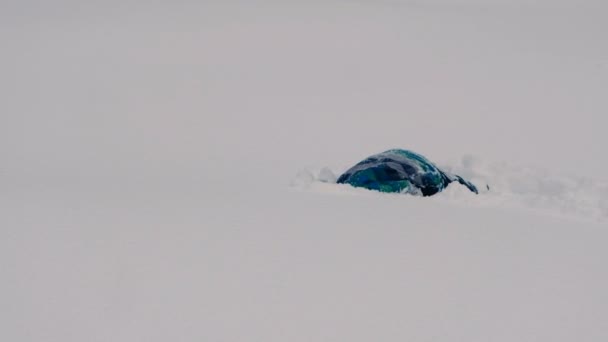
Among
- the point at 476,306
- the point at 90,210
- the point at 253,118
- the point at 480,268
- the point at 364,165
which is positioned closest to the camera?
the point at 476,306

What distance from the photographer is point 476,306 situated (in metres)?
2.81

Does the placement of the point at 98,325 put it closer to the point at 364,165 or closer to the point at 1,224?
the point at 1,224

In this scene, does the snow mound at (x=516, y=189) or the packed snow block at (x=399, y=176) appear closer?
the snow mound at (x=516, y=189)

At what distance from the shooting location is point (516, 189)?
15.6 ft

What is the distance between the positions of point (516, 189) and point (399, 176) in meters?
0.85

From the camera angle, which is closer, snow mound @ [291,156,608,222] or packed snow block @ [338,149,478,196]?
snow mound @ [291,156,608,222]

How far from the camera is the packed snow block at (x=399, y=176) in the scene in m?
4.54

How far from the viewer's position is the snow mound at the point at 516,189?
4.31 meters

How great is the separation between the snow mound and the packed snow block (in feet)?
0.30

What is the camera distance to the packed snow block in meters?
4.54

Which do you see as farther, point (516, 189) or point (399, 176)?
point (516, 189)

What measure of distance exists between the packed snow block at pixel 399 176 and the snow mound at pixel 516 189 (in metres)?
0.09

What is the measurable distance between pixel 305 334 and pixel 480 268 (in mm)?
1079

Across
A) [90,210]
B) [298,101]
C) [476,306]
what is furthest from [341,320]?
[298,101]
